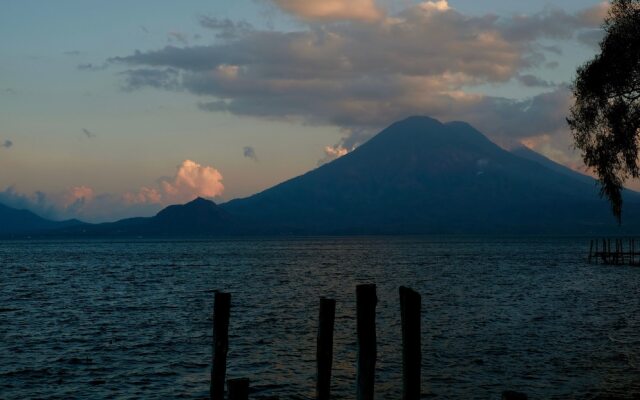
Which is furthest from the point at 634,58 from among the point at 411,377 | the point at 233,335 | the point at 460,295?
the point at 460,295

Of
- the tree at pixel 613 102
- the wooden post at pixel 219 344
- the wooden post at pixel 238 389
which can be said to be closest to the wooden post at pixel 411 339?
the wooden post at pixel 238 389

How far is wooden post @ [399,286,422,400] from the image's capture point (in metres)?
16.8

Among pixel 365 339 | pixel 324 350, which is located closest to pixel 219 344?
pixel 324 350

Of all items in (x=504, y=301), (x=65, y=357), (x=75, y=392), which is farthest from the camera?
(x=504, y=301)

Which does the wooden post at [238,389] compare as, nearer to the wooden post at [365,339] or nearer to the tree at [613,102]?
the wooden post at [365,339]

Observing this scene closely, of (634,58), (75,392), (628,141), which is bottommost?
(75,392)

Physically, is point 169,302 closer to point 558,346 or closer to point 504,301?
point 504,301

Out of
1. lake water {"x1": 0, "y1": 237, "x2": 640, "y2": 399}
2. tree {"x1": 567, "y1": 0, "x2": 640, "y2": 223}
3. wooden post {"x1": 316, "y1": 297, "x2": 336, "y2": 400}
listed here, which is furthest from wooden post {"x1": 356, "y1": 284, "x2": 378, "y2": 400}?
tree {"x1": 567, "y1": 0, "x2": 640, "y2": 223}

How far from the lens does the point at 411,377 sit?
17328mm

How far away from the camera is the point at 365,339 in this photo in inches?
679

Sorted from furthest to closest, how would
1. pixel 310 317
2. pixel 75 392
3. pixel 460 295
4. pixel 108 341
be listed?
pixel 460 295
pixel 310 317
pixel 108 341
pixel 75 392

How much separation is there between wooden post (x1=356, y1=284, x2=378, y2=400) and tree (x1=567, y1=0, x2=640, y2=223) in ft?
51.2

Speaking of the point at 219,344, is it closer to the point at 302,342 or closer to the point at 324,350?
the point at 324,350

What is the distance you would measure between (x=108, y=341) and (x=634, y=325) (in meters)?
26.5
